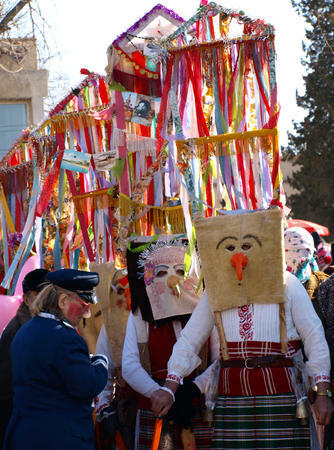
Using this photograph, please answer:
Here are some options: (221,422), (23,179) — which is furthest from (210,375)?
(23,179)

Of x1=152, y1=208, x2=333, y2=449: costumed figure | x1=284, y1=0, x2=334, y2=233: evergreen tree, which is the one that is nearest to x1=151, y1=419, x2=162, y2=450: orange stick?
x1=152, y1=208, x2=333, y2=449: costumed figure

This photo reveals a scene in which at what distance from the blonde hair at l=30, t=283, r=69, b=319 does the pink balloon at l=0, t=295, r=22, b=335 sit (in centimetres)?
180

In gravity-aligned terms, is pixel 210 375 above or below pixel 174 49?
below

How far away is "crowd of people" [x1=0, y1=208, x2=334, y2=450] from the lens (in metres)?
3.28

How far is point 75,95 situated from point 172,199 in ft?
5.58

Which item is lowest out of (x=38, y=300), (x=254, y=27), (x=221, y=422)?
(x=221, y=422)

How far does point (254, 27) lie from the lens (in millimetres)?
4281

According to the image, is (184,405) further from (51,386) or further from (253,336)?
(51,386)

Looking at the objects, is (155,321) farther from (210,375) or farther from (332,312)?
(332,312)

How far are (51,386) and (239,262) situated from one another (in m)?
1.15

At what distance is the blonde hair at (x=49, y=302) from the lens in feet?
11.1

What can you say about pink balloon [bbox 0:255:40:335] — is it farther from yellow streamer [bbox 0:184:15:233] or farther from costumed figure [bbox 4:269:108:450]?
costumed figure [bbox 4:269:108:450]

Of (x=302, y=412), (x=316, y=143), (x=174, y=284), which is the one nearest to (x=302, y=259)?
(x=174, y=284)

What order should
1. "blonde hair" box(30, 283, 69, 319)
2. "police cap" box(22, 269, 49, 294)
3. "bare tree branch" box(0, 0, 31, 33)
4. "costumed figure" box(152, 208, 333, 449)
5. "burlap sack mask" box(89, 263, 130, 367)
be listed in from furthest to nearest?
"bare tree branch" box(0, 0, 31, 33)
"burlap sack mask" box(89, 263, 130, 367)
"police cap" box(22, 269, 49, 294)
"costumed figure" box(152, 208, 333, 449)
"blonde hair" box(30, 283, 69, 319)
